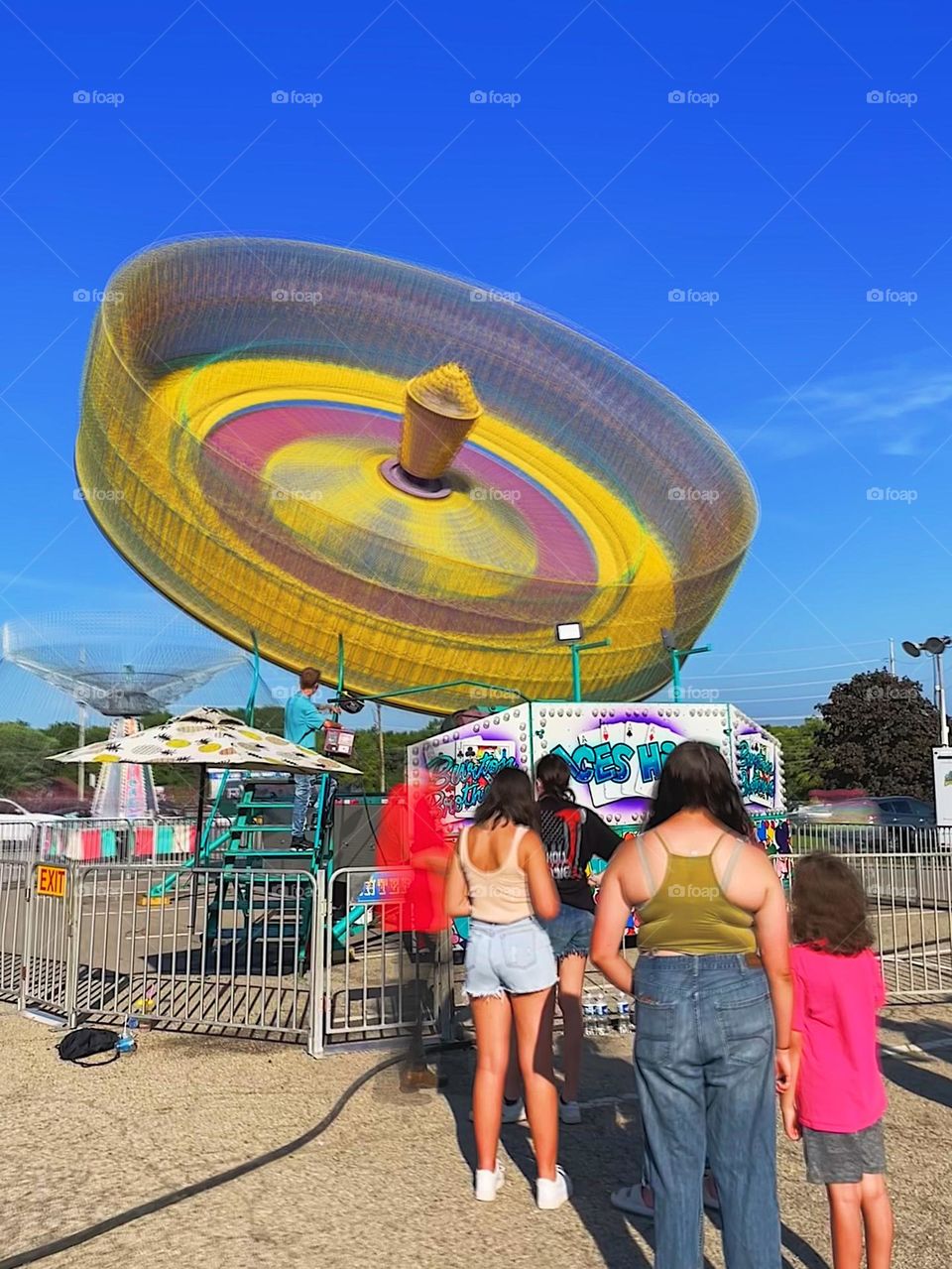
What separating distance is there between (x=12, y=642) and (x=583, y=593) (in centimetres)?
1939

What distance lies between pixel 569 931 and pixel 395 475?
2241cm

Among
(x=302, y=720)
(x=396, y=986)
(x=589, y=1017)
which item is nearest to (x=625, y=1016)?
(x=589, y=1017)

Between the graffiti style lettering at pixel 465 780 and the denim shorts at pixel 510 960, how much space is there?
8001 millimetres

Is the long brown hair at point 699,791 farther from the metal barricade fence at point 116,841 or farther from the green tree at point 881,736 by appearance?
the green tree at point 881,736

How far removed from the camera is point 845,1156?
3.65 metres

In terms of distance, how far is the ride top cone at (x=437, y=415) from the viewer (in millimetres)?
22848

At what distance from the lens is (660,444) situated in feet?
94.4

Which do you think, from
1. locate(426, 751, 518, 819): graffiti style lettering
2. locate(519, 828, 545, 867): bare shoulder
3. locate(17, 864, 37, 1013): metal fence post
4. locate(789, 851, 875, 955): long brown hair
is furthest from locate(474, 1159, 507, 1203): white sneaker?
locate(426, 751, 518, 819): graffiti style lettering

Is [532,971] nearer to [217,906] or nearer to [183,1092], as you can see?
[183,1092]

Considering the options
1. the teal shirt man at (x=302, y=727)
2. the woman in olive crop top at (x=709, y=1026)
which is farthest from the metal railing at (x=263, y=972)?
the woman in olive crop top at (x=709, y=1026)

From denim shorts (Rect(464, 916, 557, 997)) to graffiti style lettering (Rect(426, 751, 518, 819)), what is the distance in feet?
26.3

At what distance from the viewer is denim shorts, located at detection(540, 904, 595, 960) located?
19.8 feet

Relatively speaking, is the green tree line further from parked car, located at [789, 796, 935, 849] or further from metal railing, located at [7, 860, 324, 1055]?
metal railing, located at [7, 860, 324, 1055]

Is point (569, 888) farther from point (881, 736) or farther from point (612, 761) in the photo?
point (881, 736)
